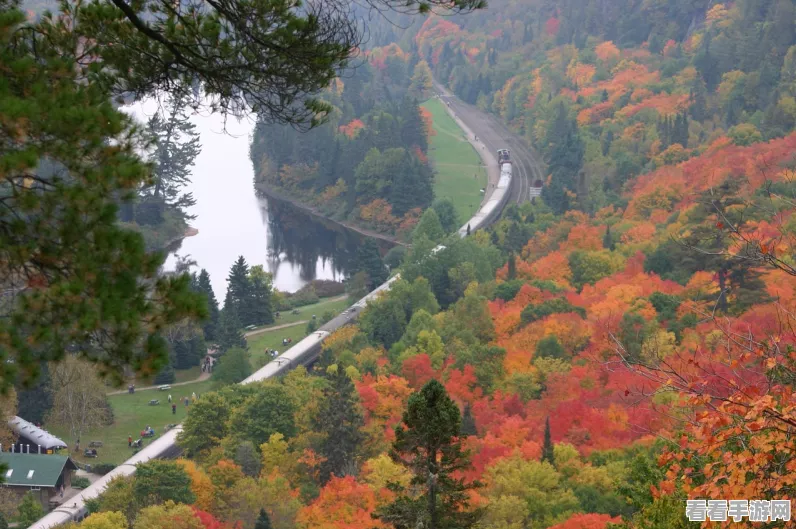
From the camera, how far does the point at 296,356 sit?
5581cm

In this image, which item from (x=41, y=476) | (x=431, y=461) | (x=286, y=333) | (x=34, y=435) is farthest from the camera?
(x=286, y=333)

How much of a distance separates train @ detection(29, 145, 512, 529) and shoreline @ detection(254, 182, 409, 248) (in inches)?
357

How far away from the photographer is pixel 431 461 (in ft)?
57.4

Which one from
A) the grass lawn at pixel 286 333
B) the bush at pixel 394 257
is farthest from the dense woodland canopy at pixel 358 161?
the grass lawn at pixel 286 333

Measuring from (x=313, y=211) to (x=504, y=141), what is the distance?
2903 cm

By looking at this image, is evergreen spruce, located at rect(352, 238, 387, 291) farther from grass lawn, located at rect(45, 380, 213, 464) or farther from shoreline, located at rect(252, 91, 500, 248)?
grass lawn, located at rect(45, 380, 213, 464)

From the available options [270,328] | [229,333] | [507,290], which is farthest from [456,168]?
[507,290]

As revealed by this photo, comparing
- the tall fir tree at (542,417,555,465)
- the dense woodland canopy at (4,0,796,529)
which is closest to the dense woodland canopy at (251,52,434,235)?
the dense woodland canopy at (4,0,796,529)

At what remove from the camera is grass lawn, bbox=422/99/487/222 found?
101 meters

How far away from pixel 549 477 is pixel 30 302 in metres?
24.3

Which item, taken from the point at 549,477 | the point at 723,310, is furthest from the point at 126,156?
the point at 723,310

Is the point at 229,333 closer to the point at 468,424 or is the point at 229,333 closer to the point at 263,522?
the point at 468,424

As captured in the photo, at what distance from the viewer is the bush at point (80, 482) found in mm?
41562

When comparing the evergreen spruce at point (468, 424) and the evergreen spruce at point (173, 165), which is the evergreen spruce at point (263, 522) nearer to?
the evergreen spruce at point (468, 424)
